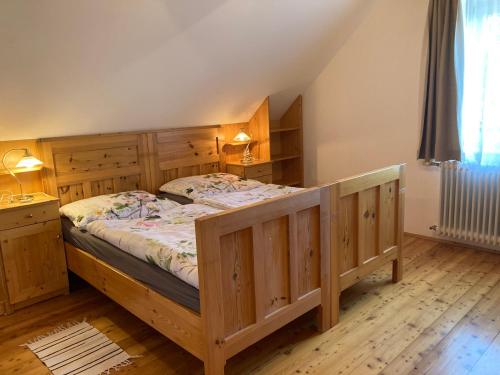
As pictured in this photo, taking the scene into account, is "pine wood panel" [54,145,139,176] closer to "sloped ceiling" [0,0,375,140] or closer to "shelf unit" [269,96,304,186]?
"sloped ceiling" [0,0,375,140]

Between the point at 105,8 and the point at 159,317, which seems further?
the point at 105,8

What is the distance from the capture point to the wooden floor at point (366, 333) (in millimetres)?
2100

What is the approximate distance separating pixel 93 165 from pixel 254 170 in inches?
62.7

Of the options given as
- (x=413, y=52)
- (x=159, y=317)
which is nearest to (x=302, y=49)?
(x=413, y=52)

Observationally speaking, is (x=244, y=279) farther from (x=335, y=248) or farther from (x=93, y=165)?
(x=93, y=165)

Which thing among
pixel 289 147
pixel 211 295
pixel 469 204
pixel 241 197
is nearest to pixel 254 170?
pixel 289 147

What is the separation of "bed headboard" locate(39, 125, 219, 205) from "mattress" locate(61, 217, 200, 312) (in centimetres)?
40

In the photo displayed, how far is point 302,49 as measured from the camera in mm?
3859

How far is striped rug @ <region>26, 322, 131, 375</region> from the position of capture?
2184 millimetres

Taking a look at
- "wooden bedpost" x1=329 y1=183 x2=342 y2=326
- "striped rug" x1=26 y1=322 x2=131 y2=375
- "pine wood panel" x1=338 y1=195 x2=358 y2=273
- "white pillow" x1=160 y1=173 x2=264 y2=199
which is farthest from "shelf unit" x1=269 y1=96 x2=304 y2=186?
"striped rug" x1=26 y1=322 x2=131 y2=375

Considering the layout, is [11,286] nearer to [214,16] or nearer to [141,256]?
[141,256]

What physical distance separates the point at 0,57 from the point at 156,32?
944mm

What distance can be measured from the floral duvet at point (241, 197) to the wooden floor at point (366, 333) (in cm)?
96

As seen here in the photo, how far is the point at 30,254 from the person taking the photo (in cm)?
285
